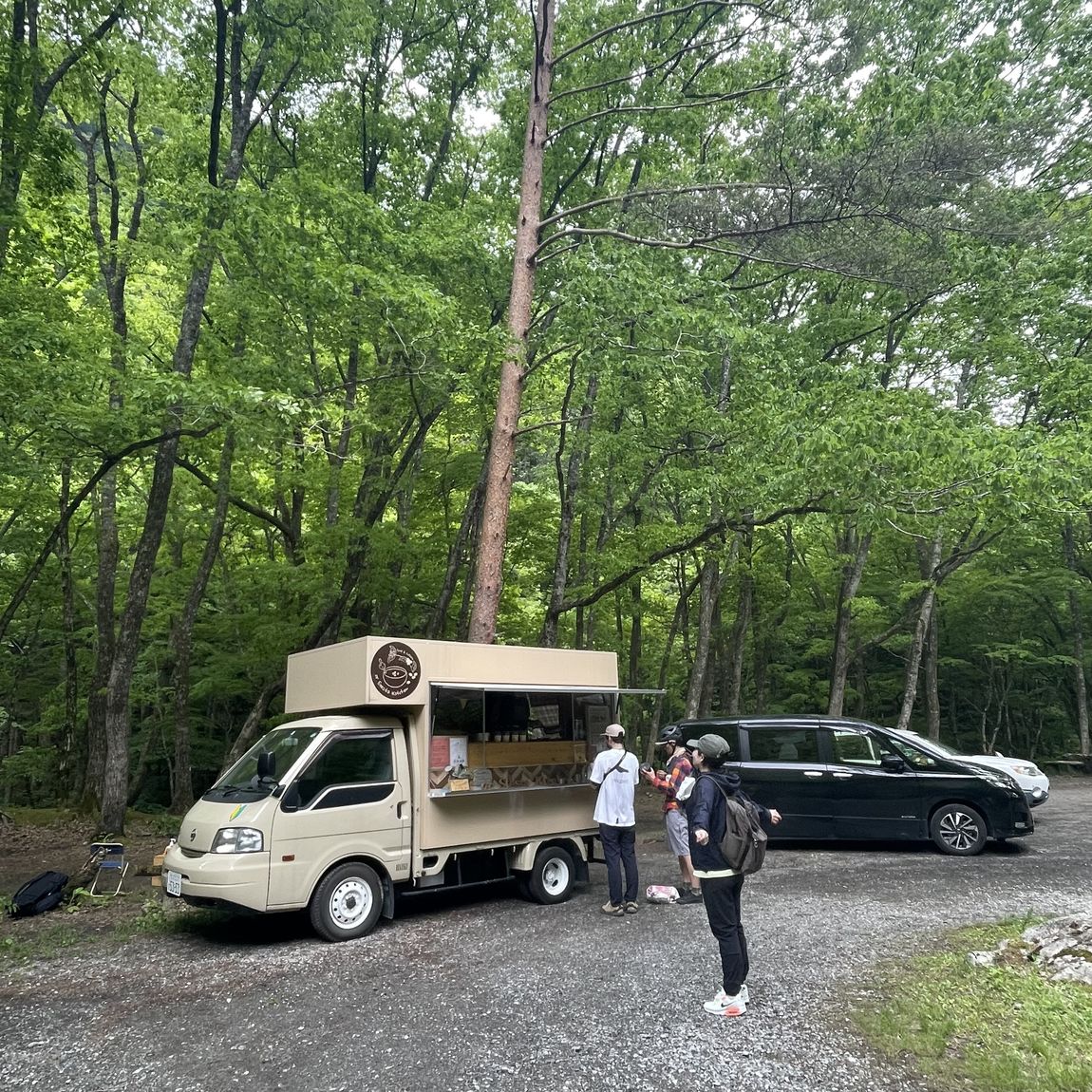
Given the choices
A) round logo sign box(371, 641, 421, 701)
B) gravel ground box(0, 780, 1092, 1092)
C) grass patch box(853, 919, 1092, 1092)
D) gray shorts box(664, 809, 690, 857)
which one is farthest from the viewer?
gray shorts box(664, 809, 690, 857)

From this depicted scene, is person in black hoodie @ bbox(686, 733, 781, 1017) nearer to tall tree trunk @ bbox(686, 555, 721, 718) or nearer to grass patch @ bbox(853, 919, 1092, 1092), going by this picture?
grass patch @ bbox(853, 919, 1092, 1092)

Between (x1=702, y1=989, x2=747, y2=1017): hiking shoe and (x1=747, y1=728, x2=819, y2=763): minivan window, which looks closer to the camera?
(x1=702, y1=989, x2=747, y2=1017): hiking shoe

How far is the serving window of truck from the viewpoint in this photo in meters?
7.43

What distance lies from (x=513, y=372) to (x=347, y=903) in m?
6.89

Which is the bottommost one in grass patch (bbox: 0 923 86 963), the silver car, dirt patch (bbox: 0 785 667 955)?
dirt patch (bbox: 0 785 667 955)

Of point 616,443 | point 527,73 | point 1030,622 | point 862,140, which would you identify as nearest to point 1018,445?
point 862,140

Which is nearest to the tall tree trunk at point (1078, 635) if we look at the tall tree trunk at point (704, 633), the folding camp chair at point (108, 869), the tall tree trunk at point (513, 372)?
the tall tree trunk at point (704, 633)

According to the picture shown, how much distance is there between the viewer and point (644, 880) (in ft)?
29.0

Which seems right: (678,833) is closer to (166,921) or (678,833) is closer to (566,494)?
(166,921)

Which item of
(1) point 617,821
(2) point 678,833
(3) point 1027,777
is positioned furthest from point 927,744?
(1) point 617,821

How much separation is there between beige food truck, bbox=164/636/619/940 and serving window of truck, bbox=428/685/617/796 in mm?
15

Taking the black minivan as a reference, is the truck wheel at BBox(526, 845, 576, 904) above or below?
below

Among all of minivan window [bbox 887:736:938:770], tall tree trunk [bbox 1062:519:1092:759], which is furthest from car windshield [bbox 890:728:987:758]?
tall tree trunk [bbox 1062:519:1092:759]

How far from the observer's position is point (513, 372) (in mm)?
10562
